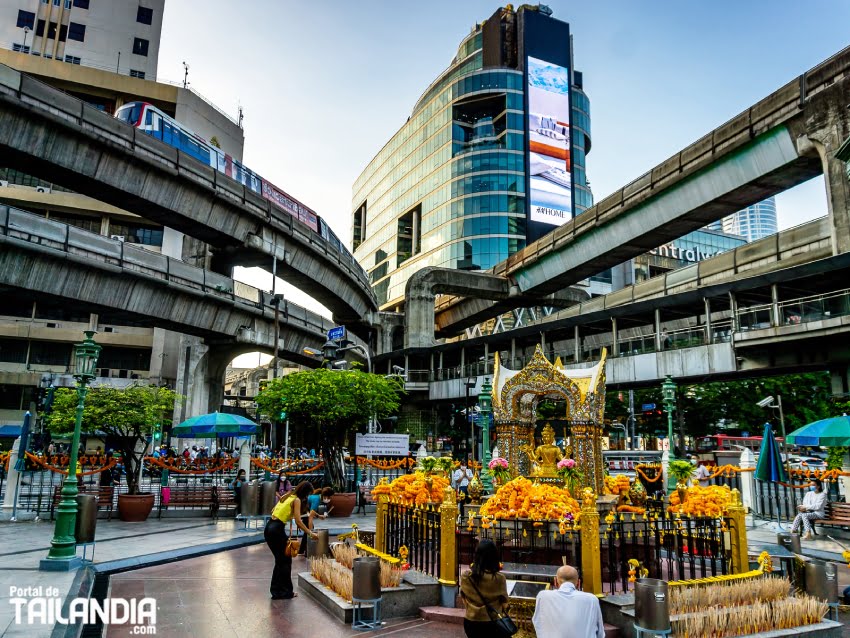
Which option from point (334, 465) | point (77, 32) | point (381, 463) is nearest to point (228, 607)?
point (334, 465)

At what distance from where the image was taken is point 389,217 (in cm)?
9856

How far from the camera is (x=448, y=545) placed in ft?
28.1

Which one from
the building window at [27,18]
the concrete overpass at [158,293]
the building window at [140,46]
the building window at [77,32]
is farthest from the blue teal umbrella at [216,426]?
the building window at [27,18]

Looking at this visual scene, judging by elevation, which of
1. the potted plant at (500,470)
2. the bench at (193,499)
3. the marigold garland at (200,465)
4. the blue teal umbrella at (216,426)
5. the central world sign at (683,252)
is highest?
the central world sign at (683,252)

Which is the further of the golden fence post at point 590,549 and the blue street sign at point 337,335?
the blue street sign at point 337,335

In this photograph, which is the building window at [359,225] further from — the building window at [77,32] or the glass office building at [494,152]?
the building window at [77,32]

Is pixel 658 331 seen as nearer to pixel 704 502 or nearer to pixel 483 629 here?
pixel 704 502

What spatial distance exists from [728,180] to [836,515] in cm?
1635

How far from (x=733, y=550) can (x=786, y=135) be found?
21454 mm

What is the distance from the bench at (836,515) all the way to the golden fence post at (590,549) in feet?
35.1

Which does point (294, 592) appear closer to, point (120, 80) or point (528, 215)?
point (120, 80)

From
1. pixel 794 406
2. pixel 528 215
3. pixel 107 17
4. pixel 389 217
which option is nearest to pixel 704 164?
pixel 794 406

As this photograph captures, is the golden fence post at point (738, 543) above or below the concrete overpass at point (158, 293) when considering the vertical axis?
below

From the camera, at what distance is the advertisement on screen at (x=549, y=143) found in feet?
260
